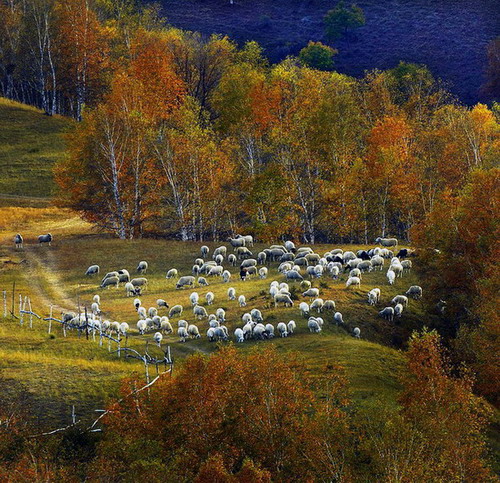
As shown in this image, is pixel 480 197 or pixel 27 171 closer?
pixel 480 197

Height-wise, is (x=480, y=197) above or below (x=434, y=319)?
above

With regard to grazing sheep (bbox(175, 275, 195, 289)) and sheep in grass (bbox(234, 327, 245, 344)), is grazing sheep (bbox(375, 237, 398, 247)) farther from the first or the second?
sheep in grass (bbox(234, 327, 245, 344))

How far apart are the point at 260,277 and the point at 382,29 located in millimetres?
112170

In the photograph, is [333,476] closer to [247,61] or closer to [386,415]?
[386,415]

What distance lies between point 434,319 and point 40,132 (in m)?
77.9

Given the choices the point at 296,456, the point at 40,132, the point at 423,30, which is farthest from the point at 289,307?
the point at 423,30

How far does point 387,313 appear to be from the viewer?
161ft

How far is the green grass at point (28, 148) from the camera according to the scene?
9638 cm

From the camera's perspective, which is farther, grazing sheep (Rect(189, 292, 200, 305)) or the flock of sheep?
grazing sheep (Rect(189, 292, 200, 305))

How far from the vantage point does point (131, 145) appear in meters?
77.9

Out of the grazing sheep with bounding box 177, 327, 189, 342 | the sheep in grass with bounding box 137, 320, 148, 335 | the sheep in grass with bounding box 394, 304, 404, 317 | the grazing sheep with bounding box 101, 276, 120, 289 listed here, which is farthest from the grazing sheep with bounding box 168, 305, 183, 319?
the sheep in grass with bounding box 394, 304, 404, 317

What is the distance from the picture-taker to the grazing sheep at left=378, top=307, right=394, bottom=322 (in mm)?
48916

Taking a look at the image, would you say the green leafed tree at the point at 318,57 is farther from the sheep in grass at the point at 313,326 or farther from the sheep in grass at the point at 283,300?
the sheep in grass at the point at 313,326

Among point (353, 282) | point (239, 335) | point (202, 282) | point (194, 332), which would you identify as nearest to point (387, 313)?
point (353, 282)
